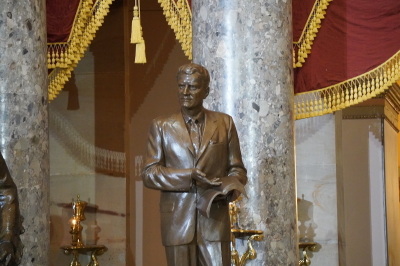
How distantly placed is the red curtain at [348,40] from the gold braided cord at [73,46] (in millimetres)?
1949

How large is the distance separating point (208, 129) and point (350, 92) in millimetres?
2837

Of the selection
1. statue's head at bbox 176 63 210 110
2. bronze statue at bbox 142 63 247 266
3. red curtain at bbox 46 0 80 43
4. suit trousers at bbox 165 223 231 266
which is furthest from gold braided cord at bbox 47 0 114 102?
suit trousers at bbox 165 223 231 266

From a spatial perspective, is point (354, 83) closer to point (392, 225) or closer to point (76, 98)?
point (392, 225)

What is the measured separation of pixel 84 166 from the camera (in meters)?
9.65

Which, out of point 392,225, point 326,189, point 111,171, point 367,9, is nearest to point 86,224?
point 111,171

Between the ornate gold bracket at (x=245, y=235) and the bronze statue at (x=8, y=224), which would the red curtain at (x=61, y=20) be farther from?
the bronze statue at (x=8, y=224)

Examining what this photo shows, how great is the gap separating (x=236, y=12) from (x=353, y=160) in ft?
9.32

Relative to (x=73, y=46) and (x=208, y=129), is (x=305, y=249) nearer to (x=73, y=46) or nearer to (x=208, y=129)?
(x=73, y=46)

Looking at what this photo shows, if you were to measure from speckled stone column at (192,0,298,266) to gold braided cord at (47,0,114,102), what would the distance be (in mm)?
2184

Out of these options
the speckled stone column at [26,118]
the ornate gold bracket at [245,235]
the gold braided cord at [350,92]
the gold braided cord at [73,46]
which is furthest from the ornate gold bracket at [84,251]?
the ornate gold bracket at [245,235]

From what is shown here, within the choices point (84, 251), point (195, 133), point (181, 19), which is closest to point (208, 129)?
point (195, 133)

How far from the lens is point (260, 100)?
642 centimetres

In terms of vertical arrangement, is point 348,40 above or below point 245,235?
above

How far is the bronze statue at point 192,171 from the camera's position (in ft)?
16.2
